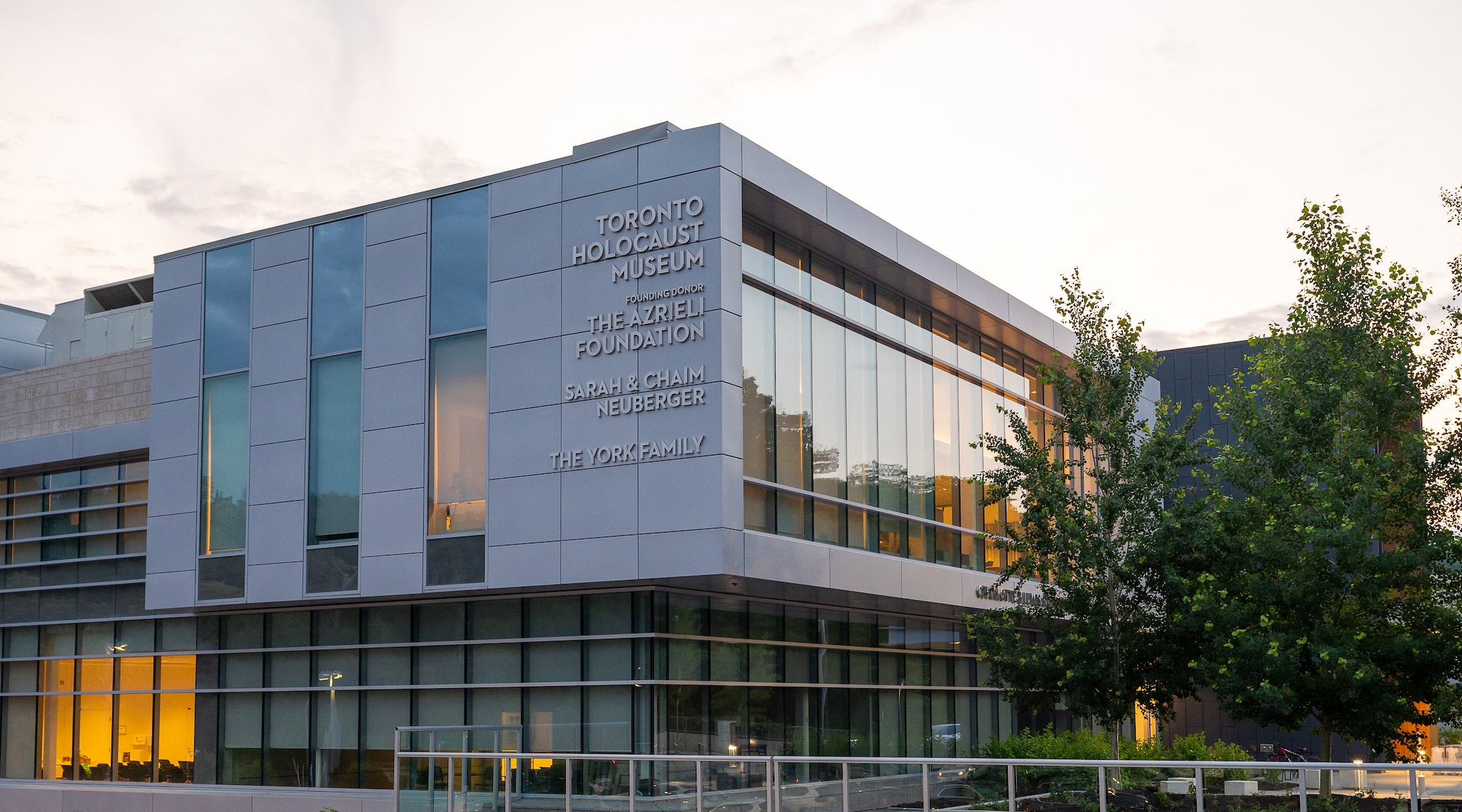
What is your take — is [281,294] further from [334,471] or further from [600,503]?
A: [600,503]

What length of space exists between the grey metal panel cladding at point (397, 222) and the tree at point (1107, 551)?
1177 cm

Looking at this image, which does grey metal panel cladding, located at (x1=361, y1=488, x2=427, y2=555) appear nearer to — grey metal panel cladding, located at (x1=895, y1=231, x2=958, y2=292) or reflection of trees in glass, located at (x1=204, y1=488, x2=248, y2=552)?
reflection of trees in glass, located at (x1=204, y1=488, x2=248, y2=552)

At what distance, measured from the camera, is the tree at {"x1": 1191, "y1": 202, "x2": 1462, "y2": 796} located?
2166 centimetres

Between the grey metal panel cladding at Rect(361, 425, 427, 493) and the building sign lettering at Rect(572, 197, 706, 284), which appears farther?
the grey metal panel cladding at Rect(361, 425, 427, 493)

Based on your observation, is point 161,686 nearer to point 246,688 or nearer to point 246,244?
point 246,688

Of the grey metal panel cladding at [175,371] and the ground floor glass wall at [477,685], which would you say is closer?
the ground floor glass wall at [477,685]

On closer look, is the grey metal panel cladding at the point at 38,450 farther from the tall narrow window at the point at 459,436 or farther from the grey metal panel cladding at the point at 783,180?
the grey metal panel cladding at the point at 783,180

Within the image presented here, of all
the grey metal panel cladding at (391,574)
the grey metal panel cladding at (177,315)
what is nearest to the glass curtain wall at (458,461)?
the grey metal panel cladding at (391,574)

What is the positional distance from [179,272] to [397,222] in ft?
20.5

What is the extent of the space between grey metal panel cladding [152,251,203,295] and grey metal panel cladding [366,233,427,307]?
4.88 metres

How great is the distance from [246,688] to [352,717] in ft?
9.93

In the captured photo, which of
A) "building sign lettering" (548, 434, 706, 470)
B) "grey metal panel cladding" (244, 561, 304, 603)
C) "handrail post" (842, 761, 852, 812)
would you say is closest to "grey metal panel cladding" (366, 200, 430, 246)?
"building sign lettering" (548, 434, 706, 470)

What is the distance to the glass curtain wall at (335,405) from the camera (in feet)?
86.9

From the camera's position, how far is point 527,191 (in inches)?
993
